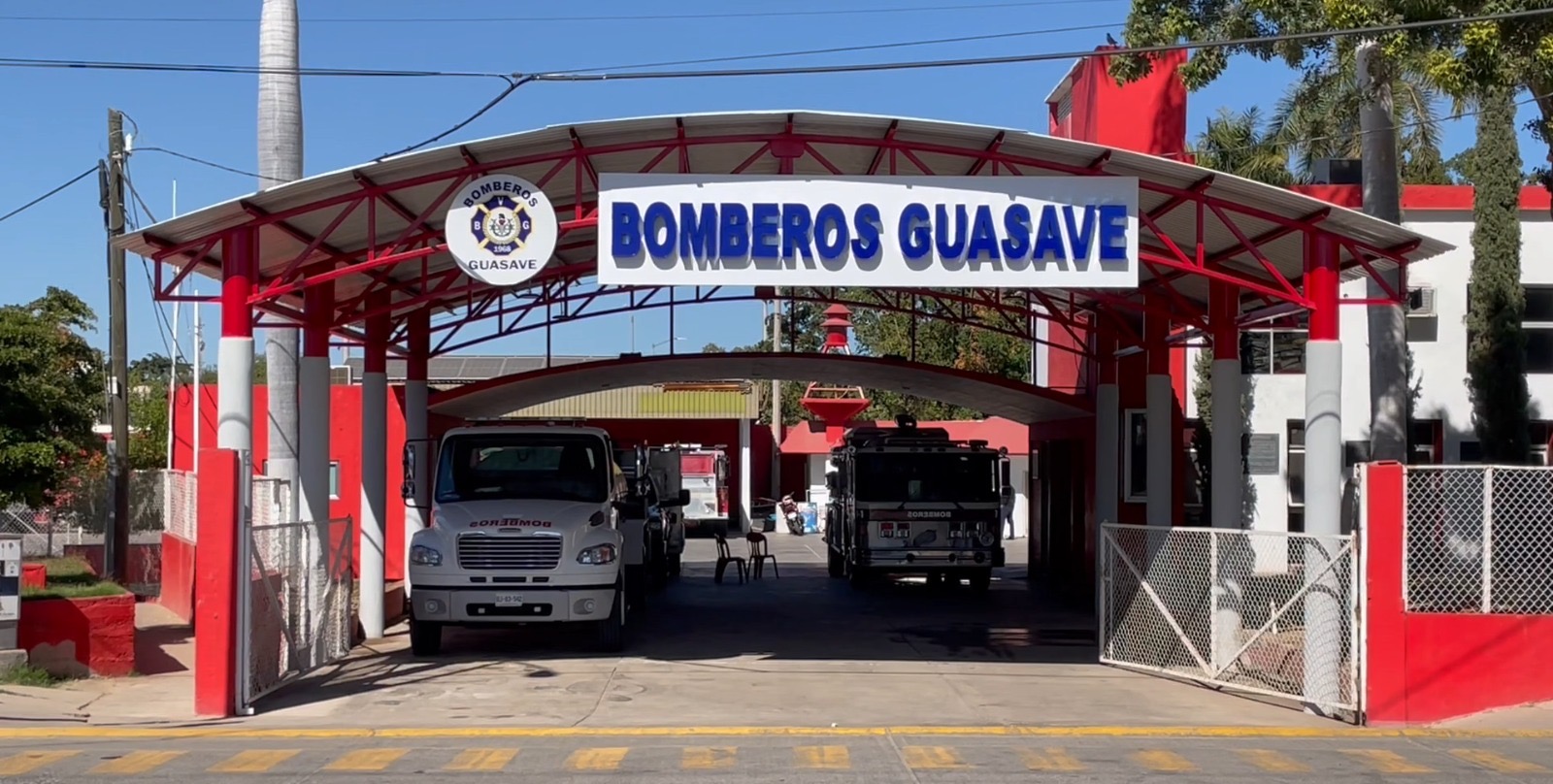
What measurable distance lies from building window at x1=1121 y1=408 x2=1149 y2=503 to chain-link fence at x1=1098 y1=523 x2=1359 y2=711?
712 centimetres

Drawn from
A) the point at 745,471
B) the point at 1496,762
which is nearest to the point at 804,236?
the point at 1496,762

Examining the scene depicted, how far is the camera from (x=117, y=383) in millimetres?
22609

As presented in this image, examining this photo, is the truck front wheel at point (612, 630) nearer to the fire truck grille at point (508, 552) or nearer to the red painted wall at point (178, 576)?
the fire truck grille at point (508, 552)

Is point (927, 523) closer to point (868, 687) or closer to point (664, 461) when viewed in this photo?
point (664, 461)

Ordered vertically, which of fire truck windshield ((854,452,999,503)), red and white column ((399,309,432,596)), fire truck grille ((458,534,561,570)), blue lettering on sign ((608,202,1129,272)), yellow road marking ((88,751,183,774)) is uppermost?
blue lettering on sign ((608,202,1129,272))

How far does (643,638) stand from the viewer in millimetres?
19281

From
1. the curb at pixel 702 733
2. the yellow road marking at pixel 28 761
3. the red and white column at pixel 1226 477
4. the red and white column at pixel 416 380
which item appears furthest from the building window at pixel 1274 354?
the yellow road marking at pixel 28 761

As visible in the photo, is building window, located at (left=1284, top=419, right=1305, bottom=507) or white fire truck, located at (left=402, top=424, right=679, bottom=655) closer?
white fire truck, located at (left=402, top=424, right=679, bottom=655)

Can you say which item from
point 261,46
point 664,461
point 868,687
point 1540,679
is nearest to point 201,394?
point 664,461

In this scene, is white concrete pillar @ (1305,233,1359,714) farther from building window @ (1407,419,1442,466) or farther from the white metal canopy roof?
building window @ (1407,419,1442,466)

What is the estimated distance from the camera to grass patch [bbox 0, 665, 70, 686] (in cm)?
1429

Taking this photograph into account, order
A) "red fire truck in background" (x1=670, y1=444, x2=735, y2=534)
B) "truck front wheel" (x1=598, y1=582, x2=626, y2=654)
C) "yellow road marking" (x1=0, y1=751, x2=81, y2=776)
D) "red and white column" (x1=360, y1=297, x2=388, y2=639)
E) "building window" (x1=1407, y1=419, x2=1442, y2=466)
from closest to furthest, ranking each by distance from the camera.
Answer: "yellow road marking" (x1=0, y1=751, x2=81, y2=776), "truck front wheel" (x1=598, y1=582, x2=626, y2=654), "red and white column" (x1=360, y1=297, x2=388, y2=639), "building window" (x1=1407, y1=419, x2=1442, y2=466), "red fire truck in background" (x1=670, y1=444, x2=735, y2=534)

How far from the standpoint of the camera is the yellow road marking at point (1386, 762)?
10.9m

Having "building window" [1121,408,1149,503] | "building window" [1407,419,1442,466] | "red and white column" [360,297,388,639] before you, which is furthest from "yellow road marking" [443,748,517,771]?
"building window" [1407,419,1442,466]
